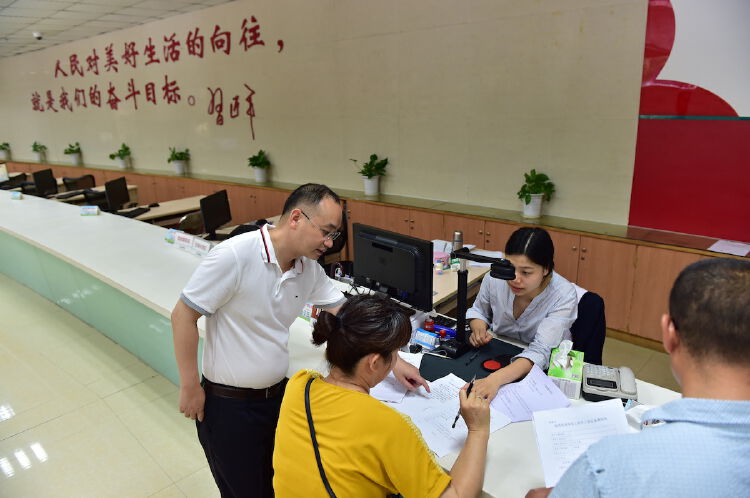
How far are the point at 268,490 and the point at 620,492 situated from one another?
1326 millimetres

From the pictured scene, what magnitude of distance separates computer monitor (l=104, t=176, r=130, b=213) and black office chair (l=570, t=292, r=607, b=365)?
5.45 metres

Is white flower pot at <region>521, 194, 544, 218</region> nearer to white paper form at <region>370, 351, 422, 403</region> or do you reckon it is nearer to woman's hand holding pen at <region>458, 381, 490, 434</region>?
white paper form at <region>370, 351, 422, 403</region>

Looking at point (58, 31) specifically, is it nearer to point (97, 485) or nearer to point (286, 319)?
point (97, 485)

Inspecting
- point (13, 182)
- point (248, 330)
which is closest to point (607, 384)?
point (248, 330)

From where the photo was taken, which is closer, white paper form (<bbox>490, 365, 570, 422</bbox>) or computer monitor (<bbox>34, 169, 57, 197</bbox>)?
white paper form (<bbox>490, 365, 570, 422</bbox>)

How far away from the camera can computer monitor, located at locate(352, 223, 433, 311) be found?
1.93 m

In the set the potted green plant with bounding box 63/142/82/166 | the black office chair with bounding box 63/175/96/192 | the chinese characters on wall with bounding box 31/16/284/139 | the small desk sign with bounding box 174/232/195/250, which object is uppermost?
the chinese characters on wall with bounding box 31/16/284/139

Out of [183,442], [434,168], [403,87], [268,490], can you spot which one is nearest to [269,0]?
[403,87]

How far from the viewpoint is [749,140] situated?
2996 mm

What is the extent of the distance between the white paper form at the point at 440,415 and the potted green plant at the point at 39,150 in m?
11.7

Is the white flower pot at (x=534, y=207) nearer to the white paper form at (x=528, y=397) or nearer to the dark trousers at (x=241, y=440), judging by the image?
the white paper form at (x=528, y=397)

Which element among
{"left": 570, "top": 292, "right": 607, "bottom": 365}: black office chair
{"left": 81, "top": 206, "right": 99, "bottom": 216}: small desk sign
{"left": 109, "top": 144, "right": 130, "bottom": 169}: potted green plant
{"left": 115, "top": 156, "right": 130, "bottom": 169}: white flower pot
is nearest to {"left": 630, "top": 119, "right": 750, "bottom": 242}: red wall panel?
{"left": 570, "top": 292, "right": 607, "bottom": 365}: black office chair

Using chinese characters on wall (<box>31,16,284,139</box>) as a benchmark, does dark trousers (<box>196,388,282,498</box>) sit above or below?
below

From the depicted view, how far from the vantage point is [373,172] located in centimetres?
504
